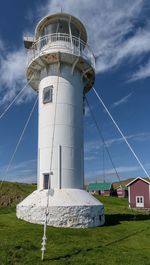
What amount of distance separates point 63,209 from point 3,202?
20.2m

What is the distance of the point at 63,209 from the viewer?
15117 millimetres

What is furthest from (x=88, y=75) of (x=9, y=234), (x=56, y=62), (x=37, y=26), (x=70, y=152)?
(x=9, y=234)

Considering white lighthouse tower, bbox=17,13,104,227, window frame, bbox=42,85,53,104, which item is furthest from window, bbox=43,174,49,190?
window frame, bbox=42,85,53,104

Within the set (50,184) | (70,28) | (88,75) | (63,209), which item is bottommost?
(63,209)

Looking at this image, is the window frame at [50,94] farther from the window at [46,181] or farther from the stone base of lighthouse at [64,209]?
the stone base of lighthouse at [64,209]

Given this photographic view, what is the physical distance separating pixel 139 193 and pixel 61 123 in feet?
72.0

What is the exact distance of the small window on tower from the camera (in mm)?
18672

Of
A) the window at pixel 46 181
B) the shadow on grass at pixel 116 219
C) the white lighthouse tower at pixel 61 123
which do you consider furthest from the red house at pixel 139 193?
the window at pixel 46 181

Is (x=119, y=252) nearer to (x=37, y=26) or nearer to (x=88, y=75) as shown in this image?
(x=88, y=75)

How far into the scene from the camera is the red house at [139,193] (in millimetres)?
35750

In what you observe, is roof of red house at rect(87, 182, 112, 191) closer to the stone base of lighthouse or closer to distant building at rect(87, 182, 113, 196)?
distant building at rect(87, 182, 113, 196)

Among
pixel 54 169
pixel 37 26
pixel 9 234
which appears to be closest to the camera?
pixel 9 234

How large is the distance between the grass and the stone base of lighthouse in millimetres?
524

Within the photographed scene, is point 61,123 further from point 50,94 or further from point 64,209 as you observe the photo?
point 64,209
